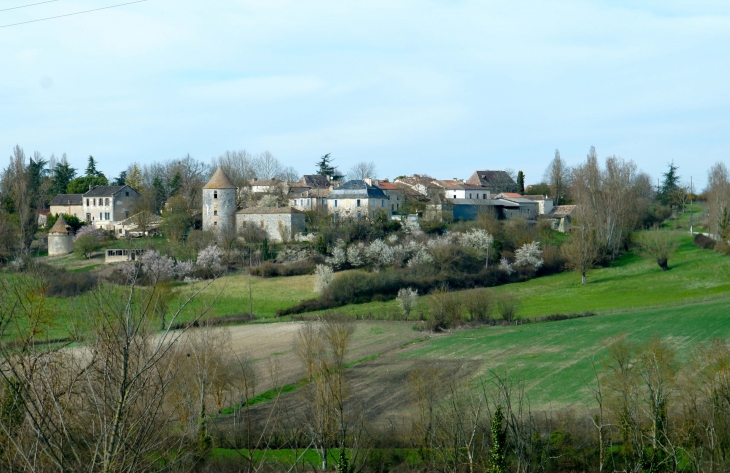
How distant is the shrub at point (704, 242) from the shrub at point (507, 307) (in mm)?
26761

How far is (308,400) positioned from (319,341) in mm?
3449

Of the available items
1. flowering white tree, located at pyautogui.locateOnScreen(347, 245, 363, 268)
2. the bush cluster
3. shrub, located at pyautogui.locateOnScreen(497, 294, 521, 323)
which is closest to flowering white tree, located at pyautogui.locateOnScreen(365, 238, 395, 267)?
flowering white tree, located at pyautogui.locateOnScreen(347, 245, 363, 268)

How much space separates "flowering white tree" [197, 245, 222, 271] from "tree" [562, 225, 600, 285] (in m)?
26.1

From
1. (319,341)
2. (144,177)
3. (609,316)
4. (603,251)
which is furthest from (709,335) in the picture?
(144,177)

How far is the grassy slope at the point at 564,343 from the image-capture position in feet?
87.1

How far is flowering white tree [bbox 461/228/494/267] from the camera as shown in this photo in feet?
191

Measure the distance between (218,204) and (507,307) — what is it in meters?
34.9

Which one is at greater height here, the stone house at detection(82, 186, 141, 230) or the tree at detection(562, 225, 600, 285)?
the stone house at detection(82, 186, 141, 230)

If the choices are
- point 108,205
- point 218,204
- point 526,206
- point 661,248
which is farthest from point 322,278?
point 526,206

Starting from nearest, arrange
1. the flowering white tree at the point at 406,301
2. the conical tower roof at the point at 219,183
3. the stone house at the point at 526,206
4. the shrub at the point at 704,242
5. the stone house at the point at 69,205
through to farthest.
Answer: the flowering white tree at the point at 406,301, the shrub at the point at 704,242, the conical tower roof at the point at 219,183, the stone house at the point at 69,205, the stone house at the point at 526,206

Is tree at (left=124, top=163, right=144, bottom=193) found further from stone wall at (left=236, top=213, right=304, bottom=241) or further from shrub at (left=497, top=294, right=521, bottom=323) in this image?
shrub at (left=497, top=294, right=521, bottom=323)

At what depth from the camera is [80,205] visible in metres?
75.6

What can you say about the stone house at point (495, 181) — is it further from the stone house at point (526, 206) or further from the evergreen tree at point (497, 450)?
the evergreen tree at point (497, 450)

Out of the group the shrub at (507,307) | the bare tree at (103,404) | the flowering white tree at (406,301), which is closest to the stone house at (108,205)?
the flowering white tree at (406,301)
